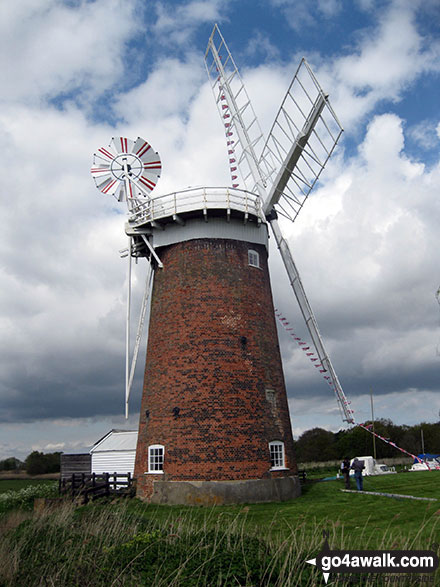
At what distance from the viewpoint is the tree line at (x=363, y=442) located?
71.7 metres

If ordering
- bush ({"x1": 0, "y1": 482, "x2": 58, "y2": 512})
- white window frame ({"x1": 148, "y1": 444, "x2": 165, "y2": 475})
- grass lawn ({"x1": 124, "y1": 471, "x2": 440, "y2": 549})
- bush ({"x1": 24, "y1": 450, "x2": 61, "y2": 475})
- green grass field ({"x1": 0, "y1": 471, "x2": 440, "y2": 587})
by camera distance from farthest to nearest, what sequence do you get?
bush ({"x1": 24, "y1": 450, "x2": 61, "y2": 475})
bush ({"x1": 0, "y1": 482, "x2": 58, "y2": 512})
white window frame ({"x1": 148, "y1": 444, "x2": 165, "y2": 475})
grass lawn ({"x1": 124, "y1": 471, "x2": 440, "y2": 549})
green grass field ({"x1": 0, "y1": 471, "x2": 440, "y2": 587})

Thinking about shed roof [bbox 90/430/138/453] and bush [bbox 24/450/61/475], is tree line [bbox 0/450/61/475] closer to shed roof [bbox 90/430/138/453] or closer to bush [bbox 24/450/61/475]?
bush [bbox 24/450/61/475]

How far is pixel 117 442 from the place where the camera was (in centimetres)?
3216

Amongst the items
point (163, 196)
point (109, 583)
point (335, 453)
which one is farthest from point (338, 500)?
point (335, 453)

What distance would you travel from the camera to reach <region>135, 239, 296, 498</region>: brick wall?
60.2ft

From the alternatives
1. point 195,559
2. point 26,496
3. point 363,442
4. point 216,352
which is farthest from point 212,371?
point 363,442

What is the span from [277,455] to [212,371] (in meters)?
4.20

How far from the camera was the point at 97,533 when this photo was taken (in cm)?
983

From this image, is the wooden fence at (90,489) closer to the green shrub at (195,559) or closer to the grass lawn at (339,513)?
the grass lawn at (339,513)

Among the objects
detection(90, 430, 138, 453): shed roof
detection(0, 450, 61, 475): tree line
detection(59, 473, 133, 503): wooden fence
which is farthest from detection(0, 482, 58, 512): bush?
detection(0, 450, 61, 475): tree line

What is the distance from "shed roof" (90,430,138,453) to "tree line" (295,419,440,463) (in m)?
46.1

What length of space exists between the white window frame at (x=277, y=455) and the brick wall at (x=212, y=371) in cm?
23

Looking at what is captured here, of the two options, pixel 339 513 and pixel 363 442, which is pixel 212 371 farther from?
pixel 363 442

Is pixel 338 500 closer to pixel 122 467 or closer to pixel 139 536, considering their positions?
pixel 139 536
